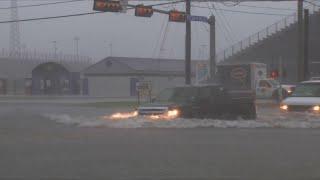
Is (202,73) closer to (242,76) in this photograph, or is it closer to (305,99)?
(242,76)

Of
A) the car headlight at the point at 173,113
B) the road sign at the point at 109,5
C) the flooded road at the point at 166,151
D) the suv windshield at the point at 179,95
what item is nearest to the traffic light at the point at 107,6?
the road sign at the point at 109,5

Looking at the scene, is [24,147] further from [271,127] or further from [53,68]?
[53,68]

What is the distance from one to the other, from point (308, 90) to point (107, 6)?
436 inches

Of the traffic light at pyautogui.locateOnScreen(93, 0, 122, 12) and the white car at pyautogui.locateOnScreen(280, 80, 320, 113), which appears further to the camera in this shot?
the traffic light at pyautogui.locateOnScreen(93, 0, 122, 12)

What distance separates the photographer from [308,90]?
30344 mm

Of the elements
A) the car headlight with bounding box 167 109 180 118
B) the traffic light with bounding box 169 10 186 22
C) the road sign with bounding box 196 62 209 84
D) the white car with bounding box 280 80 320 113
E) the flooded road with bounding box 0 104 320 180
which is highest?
the traffic light with bounding box 169 10 186 22

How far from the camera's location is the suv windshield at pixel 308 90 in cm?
2994

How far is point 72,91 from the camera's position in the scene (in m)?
92.9

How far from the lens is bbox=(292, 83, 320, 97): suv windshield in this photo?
1179 inches

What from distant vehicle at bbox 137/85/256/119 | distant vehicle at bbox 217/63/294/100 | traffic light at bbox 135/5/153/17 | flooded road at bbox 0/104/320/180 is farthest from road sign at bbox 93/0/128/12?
distant vehicle at bbox 217/63/294/100

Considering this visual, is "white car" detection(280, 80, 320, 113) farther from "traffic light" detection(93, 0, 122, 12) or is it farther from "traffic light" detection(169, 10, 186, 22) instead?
"traffic light" detection(169, 10, 186, 22)

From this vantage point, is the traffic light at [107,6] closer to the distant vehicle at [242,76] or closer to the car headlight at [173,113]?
the car headlight at [173,113]

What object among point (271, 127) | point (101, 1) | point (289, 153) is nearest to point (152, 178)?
point (289, 153)

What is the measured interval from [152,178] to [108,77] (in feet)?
254
